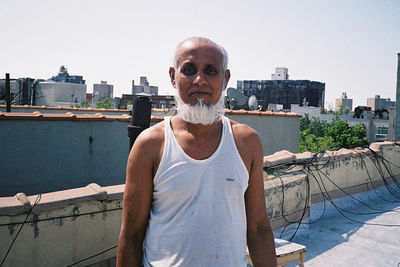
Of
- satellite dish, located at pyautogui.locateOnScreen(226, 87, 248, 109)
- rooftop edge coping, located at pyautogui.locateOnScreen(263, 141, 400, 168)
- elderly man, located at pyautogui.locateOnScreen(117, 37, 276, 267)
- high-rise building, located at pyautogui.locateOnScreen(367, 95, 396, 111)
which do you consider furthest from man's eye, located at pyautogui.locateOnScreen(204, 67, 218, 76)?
high-rise building, located at pyautogui.locateOnScreen(367, 95, 396, 111)

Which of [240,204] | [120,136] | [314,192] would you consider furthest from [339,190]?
[240,204]

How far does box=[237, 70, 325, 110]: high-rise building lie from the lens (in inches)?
2630

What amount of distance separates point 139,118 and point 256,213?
102 inches

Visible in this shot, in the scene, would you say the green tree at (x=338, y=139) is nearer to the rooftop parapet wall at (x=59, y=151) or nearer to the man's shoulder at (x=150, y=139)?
the rooftop parapet wall at (x=59, y=151)

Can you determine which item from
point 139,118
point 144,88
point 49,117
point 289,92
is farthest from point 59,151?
point 144,88

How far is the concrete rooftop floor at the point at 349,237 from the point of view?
14.8 ft

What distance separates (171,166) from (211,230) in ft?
1.19

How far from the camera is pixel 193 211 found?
1698 millimetres

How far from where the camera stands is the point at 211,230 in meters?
1.71

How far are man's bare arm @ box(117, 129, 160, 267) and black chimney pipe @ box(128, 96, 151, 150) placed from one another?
2378mm

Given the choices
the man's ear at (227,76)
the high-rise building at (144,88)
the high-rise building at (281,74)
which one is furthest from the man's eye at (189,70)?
the high-rise building at (281,74)

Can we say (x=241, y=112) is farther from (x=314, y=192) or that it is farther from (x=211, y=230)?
(x=211, y=230)

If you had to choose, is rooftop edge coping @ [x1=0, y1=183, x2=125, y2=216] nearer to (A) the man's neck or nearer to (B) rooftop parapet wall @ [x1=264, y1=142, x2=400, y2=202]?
(A) the man's neck

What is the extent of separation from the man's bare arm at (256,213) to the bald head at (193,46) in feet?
1.36
